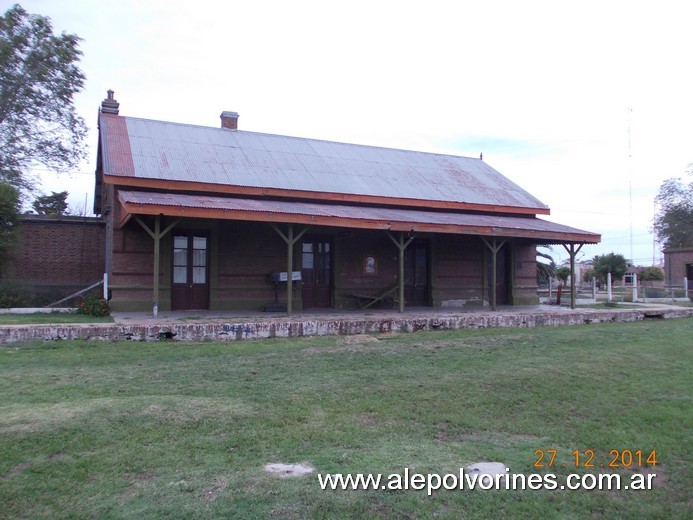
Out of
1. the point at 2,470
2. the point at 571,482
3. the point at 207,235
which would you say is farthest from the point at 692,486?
the point at 207,235

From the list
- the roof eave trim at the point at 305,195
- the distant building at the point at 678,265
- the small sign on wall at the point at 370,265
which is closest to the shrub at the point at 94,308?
the roof eave trim at the point at 305,195

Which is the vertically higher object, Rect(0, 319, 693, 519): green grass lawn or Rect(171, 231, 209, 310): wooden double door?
Rect(171, 231, 209, 310): wooden double door

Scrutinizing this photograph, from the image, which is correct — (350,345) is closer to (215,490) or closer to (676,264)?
(215,490)

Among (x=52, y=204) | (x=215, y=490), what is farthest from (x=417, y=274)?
(x=52, y=204)

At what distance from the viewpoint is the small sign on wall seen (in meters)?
16.4

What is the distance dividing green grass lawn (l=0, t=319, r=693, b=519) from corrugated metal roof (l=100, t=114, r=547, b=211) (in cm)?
667

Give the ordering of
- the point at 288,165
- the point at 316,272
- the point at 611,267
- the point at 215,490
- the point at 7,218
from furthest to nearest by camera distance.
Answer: the point at 611,267 < the point at 288,165 < the point at 316,272 < the point at 7,218 < the point at 215,490

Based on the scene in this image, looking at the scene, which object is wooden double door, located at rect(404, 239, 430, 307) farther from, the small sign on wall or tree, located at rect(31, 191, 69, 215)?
tree, located at rect(31, 191, 69, 215)

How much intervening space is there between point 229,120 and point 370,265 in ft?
24.0

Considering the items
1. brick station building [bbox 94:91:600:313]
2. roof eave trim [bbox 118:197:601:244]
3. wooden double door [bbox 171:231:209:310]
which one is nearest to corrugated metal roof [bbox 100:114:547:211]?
brick station building [bbox 94:91:600:313]

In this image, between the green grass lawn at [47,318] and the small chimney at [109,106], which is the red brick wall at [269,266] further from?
the small chimney at [109,106]

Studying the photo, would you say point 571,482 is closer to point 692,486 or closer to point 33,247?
point 692,486

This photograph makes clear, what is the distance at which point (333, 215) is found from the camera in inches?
507

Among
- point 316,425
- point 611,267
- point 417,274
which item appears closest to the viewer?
point 316,425
